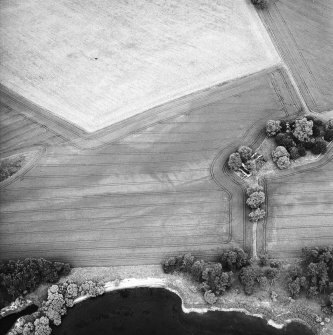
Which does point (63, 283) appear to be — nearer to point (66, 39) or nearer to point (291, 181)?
point (291, 181)

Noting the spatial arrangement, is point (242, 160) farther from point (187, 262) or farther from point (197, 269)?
point (197, 269)

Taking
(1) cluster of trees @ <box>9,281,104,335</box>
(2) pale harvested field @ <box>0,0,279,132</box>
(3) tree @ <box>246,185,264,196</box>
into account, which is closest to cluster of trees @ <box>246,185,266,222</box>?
(3) tree @ <box>246,185,264,196</box>

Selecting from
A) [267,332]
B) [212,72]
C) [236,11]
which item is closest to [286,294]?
[267,332]

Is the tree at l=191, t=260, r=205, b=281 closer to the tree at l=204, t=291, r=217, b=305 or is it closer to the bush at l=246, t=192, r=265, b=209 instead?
the tree at l=204, t=291, r=217, b=305

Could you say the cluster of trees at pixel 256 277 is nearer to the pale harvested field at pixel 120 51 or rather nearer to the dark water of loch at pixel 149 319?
the dark water of loch at pixel 149 319

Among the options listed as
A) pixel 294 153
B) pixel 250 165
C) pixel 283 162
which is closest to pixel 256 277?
pixel 250 165
